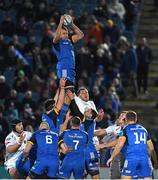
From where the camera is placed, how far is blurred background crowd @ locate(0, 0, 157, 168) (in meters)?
32.7

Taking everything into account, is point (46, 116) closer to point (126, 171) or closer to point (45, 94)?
point (126, 171)

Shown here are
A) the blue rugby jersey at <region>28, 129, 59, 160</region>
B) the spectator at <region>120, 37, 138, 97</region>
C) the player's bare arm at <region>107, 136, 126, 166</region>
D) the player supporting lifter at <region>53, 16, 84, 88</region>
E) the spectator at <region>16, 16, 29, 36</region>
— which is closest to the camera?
the blue rugby jersey at <region>28, 129, 59, 160</region>

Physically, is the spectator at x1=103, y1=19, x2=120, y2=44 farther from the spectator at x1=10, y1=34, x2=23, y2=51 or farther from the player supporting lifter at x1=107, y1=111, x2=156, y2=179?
the player supporting lifter at x1=107, y1=111, x2=156, y2=179

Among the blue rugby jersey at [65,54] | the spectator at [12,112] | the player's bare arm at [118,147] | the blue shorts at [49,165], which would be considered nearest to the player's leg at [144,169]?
the player's bare arm at [118,147]

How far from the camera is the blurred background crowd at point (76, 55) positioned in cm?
3267

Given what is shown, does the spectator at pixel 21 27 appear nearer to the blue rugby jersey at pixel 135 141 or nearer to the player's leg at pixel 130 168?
the blue rugby jersey at pixel 135 141

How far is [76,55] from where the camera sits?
3406cm

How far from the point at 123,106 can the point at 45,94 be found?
318 cm

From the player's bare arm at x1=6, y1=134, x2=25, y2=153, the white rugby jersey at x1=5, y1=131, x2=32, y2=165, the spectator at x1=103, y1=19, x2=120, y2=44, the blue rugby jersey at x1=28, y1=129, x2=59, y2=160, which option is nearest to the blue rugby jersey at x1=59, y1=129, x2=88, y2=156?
the blue rugby jersey at x1=28, y1=129, x2=59, y2=160

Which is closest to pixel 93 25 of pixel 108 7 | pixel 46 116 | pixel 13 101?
pixel 108 7

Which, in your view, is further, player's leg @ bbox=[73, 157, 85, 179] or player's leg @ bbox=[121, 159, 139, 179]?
player's leg @ bbox=[73, 157, 85, 179]

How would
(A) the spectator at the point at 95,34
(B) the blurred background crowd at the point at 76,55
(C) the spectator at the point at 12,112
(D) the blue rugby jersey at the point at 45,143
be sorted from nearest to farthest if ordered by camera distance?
(D) the blue rugby jersey at the point at 45,143
(C) the spectator at the point at 12,112
(B) the blurred background crowd at the point at 76,55
(A) the spectator at the point at 95,34

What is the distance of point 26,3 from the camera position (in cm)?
3625

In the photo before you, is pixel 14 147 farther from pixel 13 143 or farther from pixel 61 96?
pixel 61 96
